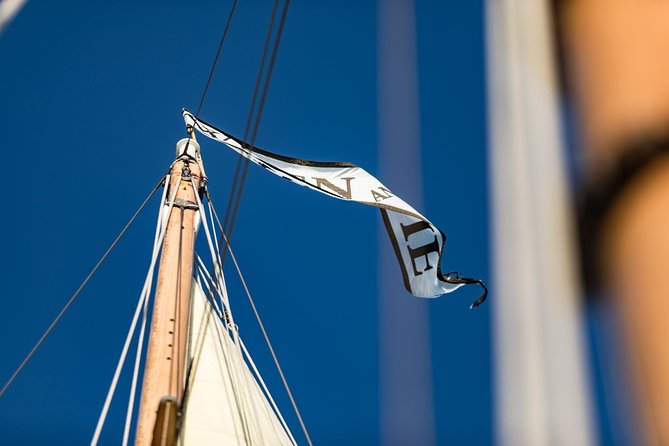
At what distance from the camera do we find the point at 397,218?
737 cm

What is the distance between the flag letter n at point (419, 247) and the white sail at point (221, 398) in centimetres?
210

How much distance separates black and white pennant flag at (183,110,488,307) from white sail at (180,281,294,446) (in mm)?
1713

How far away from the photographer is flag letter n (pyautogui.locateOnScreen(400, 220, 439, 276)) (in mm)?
7152

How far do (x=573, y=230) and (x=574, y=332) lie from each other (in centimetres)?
11

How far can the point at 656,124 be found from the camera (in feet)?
2.08

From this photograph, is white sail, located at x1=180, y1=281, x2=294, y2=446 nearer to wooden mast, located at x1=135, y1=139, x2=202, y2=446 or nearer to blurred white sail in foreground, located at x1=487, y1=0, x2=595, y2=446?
wooden mast, located at x1=135, y1=139, x2=202, y2=446

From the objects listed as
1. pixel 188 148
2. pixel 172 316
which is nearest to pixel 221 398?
pixel 172 316

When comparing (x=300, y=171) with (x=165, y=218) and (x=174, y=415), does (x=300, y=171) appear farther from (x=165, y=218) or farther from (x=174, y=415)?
(x=174, y=415)

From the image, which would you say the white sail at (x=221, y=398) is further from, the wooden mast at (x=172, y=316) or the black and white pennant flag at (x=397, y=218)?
the black and white pennant flag at (x=397, y=218)

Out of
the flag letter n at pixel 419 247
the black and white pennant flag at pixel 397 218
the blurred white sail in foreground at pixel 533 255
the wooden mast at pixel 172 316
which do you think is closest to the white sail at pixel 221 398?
the wooden mast at pixel 172 316

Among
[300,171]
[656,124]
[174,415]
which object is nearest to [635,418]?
[656,124]

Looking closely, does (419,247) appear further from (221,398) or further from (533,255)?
(533,255)

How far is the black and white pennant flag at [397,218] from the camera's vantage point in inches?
271

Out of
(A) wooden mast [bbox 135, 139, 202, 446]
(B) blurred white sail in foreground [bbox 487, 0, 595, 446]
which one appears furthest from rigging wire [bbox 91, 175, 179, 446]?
(B) blurred white sail in foreground [bbox 487, 0, 595, 446]
